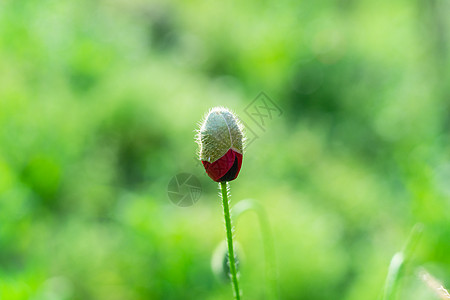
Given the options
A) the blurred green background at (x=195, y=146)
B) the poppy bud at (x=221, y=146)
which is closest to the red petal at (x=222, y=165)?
the poppy bud at (x=221, y=146)

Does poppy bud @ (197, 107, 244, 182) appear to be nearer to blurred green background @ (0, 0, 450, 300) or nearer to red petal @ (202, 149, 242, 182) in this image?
red petal @ (202, 149, 242, 182)

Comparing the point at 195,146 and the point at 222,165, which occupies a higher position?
the point at 195,146

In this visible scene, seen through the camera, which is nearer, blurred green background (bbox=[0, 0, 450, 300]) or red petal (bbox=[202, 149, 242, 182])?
red petal (bbox=[202, 149, 242, 182])

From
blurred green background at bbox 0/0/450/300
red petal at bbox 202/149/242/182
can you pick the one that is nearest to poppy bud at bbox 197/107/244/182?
red petal at bbox 202/149/242/182

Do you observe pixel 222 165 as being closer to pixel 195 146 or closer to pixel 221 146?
→ pixel 221 146

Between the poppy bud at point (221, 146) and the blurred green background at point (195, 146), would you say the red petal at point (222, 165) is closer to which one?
the poppy bud at point (221, 146)

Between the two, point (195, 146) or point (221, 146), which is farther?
point (195, 146)

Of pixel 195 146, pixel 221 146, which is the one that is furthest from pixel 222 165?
pixel 195 146
